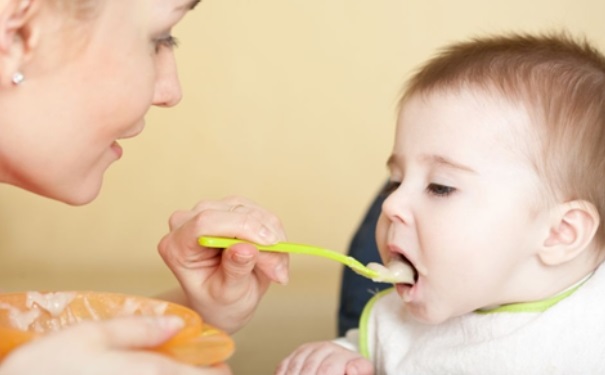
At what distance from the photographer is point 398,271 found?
123 cm

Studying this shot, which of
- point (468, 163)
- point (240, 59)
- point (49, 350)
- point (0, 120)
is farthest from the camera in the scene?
point (240, 59)

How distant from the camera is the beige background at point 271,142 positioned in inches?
90.4

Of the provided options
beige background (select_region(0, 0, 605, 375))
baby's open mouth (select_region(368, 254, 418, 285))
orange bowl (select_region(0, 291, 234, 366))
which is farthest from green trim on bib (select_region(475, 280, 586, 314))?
beige background (select_region(0, 0, 605, 375))

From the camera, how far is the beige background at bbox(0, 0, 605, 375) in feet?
7.53

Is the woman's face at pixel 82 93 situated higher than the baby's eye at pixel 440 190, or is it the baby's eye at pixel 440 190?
the woman's face at pixel 82 93

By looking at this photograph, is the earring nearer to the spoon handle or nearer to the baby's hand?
the spoon handle

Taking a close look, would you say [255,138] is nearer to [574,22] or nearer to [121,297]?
[574,22]

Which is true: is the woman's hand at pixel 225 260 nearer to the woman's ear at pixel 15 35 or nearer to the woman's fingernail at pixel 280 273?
the woman's fingernail at pixel 280 273

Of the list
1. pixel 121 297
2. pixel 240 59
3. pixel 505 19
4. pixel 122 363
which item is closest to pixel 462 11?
pixel 505 19

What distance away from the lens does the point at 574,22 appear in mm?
2312

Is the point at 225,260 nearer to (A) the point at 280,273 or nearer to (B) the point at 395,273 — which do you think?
(A) the point at 280,273

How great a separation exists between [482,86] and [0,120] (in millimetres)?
593

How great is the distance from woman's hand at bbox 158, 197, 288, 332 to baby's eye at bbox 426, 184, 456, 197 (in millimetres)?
200

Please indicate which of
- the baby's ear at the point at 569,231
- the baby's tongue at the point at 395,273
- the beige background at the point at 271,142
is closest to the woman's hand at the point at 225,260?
the baby's tongue at the point at 395,273
